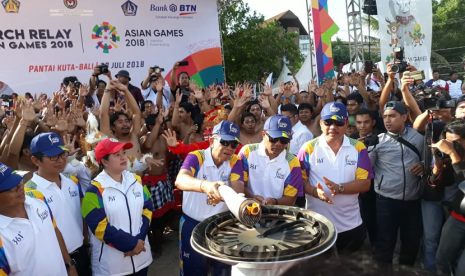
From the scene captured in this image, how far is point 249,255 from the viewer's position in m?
1.61

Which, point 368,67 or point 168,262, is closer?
point 168,262

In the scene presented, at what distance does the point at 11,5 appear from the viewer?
8047 millimetres

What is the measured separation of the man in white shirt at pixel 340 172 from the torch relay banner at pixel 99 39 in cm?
727

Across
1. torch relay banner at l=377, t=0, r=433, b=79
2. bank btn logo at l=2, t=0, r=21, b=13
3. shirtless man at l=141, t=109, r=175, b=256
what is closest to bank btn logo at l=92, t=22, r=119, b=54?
bank btn logo at l=2, t=0, r=21, b=13

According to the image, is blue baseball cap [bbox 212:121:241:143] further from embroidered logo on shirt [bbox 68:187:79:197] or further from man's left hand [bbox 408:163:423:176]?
man's left hand [bbox 408:163:423:176]

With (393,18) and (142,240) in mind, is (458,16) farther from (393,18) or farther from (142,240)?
(142,240)

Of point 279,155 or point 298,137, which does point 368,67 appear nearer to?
point 298,137

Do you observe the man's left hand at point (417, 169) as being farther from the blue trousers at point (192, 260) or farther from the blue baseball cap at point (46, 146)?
the blue baseball cap at point (46, 146)

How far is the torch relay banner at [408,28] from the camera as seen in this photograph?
35.9 feet

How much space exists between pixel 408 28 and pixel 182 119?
8.98 meters

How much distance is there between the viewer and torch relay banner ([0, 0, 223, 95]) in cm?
817

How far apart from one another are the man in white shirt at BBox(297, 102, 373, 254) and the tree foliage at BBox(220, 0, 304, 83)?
17.7 metres

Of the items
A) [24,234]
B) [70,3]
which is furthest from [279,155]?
[70,3]

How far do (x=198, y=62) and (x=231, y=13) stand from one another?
11.1 m
